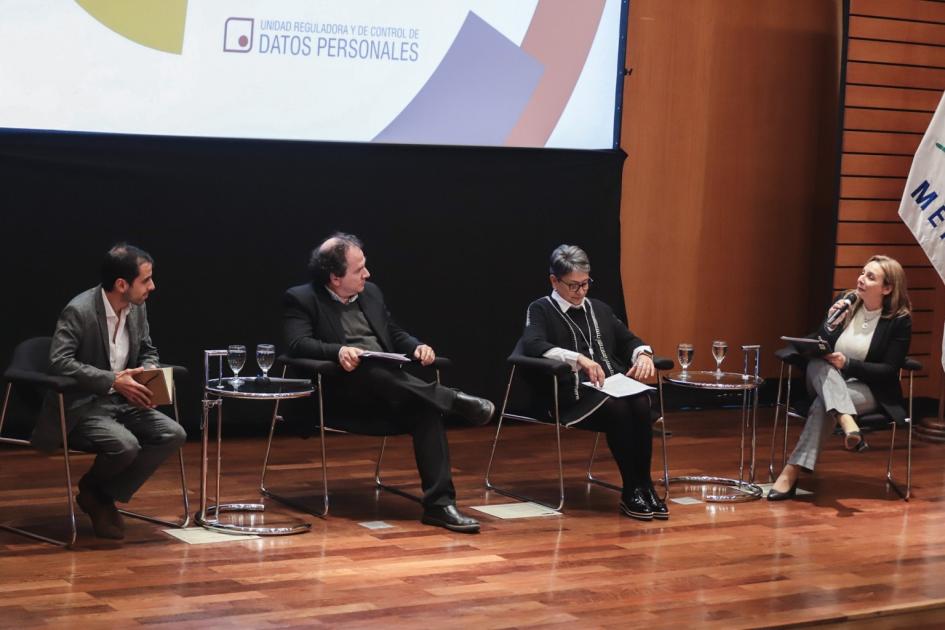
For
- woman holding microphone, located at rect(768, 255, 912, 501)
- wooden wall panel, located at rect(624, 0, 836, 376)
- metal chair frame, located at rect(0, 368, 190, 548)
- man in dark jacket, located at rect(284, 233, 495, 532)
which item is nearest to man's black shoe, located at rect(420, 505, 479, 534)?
man in dark jacket, located at rect(284, 233, 495, 532)

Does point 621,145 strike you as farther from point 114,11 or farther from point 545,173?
Answer: point 114,11

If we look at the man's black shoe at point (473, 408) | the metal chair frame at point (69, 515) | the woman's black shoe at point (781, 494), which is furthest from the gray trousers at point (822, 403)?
the metal chair frame at point (69, 515)

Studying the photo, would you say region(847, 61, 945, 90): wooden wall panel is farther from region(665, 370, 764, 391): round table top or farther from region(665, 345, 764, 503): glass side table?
region(665, 370, 764, 391): round table top

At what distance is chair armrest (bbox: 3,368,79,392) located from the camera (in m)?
4.54

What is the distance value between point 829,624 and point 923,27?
4.83m

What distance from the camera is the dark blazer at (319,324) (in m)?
5.32

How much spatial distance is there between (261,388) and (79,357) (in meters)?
0.66

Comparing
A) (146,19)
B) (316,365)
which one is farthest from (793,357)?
(146,19)

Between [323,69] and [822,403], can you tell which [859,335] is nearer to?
[822,403]

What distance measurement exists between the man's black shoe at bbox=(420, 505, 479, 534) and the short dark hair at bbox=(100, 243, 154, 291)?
1415 millimetres

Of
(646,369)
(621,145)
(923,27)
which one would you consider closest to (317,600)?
(646,369)

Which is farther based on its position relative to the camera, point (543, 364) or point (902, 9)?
point (902, 9)

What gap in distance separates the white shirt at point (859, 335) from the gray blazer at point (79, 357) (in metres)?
3.11

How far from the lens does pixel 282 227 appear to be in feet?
22.3
